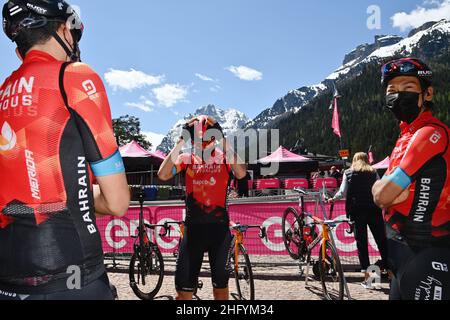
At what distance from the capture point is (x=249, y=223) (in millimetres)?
9164

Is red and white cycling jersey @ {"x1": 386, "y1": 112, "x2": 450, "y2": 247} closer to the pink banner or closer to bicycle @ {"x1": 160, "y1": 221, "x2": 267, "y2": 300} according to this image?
bicycle @ {"x1": 160, "y1": 221, "x2": 267, "y2": 300}

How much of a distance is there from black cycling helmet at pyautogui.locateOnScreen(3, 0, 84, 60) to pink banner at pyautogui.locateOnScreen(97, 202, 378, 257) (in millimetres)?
7461

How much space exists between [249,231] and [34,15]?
7.86 meters

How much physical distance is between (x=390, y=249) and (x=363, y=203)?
14.6 ft

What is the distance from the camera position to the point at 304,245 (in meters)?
7.84

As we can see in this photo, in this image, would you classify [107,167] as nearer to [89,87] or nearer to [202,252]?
[89,87]

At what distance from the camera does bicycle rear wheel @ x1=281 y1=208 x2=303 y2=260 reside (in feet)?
26.3

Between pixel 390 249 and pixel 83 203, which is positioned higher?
pixel 83 203

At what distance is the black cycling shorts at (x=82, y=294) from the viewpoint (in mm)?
1513

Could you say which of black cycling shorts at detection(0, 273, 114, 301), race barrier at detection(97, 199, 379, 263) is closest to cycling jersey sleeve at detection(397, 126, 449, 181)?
black cycling shorts at detection(0, 273, 114, 301)
